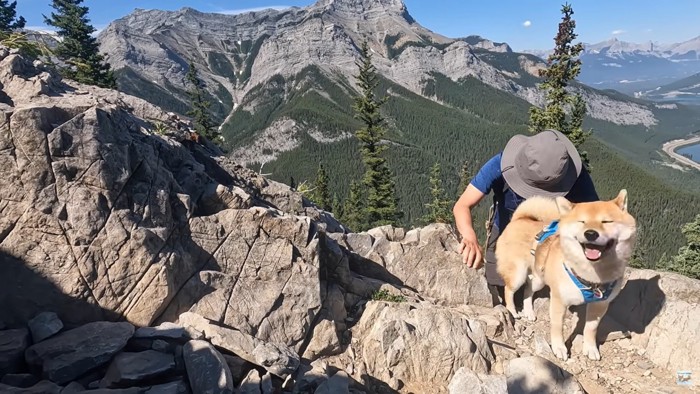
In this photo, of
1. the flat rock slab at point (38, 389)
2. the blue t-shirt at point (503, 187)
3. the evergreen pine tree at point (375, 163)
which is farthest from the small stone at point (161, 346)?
the evergreen pine tree at point (375, 163)

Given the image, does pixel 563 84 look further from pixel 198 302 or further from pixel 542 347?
pixel 198 302

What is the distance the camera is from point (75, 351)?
439 cm

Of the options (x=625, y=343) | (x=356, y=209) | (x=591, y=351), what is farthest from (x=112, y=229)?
(x=356, y=209)

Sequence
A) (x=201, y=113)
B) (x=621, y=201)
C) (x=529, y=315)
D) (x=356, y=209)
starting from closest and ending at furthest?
(x=621, y=201) < (x=529, y=315) < (x=201, y=113) < (x=356, y=209)

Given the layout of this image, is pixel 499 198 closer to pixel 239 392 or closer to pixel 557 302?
pixel 557 302

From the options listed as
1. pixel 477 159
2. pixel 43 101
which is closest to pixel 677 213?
pixel 477 159

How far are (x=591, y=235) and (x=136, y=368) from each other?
5.54 m

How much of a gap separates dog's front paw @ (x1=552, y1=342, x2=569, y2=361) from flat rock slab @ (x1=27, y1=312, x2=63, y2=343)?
7.06 metres

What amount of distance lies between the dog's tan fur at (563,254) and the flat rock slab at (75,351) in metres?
5.86

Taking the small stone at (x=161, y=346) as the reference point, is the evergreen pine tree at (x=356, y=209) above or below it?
below

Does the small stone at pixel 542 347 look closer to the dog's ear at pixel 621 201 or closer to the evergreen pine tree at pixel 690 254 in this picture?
the dog's ear at pixel 621 201

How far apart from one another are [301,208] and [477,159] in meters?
192

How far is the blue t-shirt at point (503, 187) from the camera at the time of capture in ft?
20.0

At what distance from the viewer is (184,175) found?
7188 millimetres
